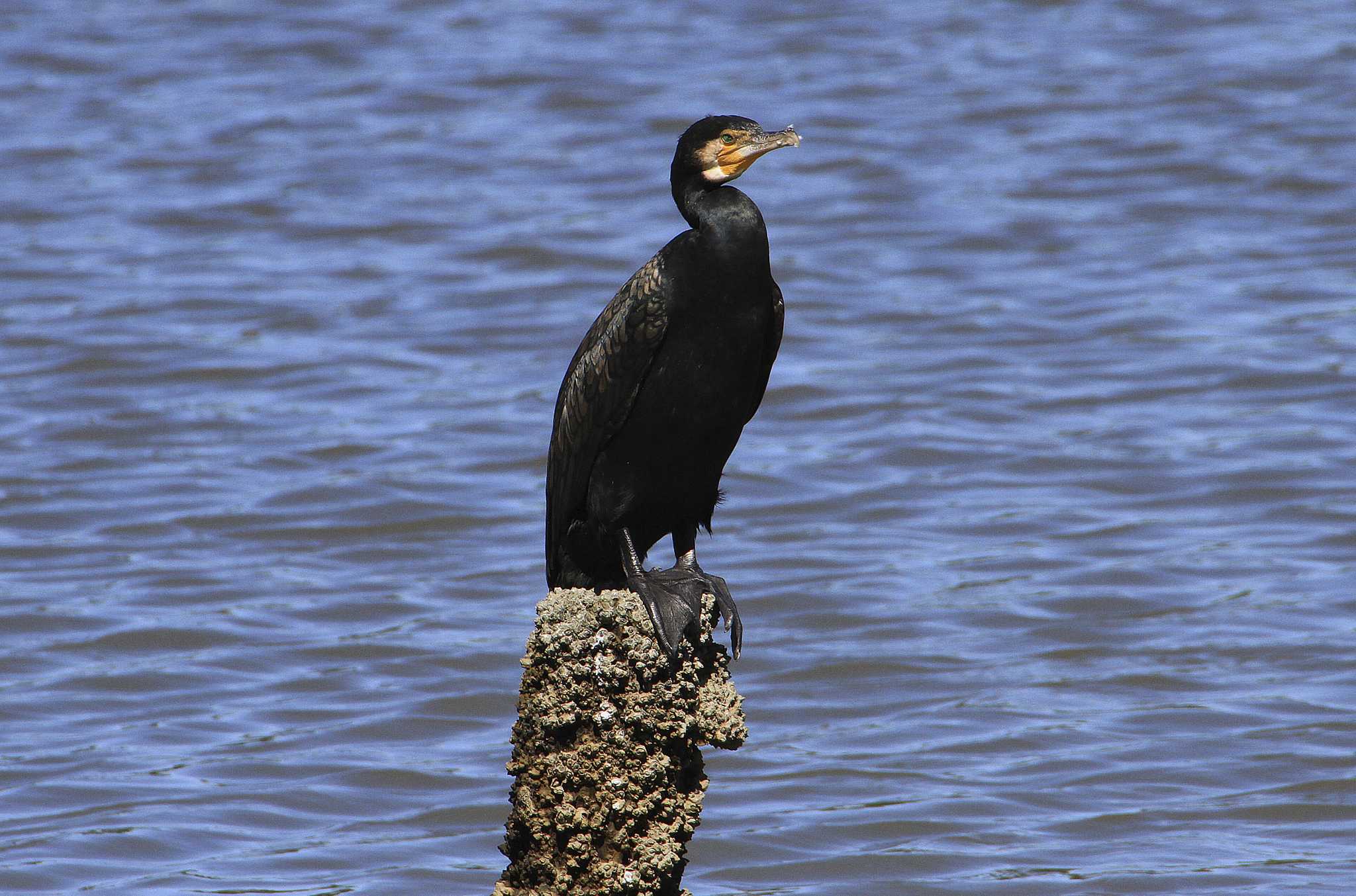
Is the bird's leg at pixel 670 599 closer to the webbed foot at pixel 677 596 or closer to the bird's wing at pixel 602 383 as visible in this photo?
the webbed foot at pixel 677 596

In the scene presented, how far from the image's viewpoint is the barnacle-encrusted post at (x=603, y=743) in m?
4.48

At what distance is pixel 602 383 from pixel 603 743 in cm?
102

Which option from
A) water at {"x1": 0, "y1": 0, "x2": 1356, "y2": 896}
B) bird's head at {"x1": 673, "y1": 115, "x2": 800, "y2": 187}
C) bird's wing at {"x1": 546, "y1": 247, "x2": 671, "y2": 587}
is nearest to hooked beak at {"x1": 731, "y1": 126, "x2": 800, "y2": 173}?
bird's head at {"x1": 673, "y1": 115, "x2": 800, "y2": 187}

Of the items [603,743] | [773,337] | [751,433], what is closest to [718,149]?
[773,337]

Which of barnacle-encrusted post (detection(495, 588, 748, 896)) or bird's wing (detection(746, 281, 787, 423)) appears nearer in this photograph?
Answer: barnacle-encrusted post (detection(495, 588, 748, 896))

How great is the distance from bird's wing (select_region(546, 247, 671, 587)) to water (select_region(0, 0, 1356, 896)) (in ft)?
6.90

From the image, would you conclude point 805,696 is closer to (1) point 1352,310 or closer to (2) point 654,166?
(1) point 1352,310

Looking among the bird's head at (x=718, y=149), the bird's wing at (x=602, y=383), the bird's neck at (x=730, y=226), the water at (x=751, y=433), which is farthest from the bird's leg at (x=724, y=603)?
the water at (x=751, y=433)

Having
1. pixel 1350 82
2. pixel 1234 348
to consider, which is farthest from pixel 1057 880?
pixel 1350 82

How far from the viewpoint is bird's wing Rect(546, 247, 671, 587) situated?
16.3 ft

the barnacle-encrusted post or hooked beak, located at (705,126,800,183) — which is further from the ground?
hooked beak, located at (705,126,800,183)

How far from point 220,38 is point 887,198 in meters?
7.45

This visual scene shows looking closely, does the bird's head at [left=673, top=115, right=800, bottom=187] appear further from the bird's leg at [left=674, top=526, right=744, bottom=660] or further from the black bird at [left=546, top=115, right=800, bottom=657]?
the bird's leg at [left=674, top=526, right=744, bottom=660]

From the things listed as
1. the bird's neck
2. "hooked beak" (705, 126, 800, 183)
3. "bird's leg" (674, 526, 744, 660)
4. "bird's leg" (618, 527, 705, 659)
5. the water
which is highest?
"hooked beak" (705, 126, 800, 183)
